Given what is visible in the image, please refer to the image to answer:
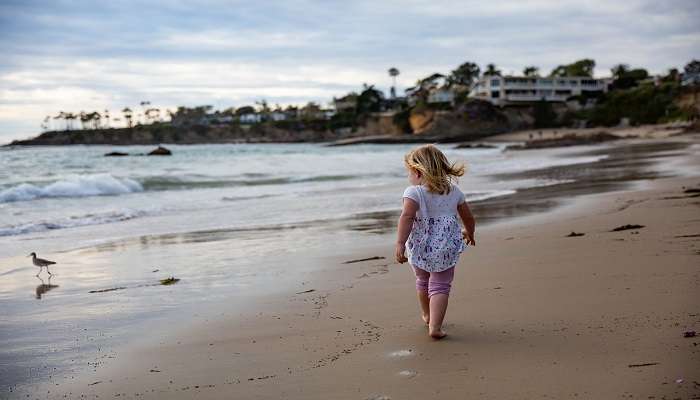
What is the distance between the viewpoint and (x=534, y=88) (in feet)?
360

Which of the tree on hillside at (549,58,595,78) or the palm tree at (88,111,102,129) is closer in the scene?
the tree on hillside at (549,58,595,78)

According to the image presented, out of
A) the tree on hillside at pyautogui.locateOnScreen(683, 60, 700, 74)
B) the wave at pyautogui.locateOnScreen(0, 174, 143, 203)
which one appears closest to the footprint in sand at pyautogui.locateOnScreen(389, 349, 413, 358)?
the wave at pyautogui.locateOnScreen(0, 174, 143, 203)

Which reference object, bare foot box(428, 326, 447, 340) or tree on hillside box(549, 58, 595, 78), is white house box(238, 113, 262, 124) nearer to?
tree on hillside box(549, 58, 595, 78)

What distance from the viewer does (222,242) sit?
8.91 meters

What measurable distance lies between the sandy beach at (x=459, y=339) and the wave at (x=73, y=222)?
7046 mm

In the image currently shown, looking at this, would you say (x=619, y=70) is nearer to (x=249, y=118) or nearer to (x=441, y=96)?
(x=441, y=96)

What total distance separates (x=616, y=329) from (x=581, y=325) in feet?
0.71

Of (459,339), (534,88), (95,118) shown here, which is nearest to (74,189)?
(459,339)

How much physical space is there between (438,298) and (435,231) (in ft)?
1.41

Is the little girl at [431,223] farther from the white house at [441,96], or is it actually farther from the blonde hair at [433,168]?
the white house at [441,96]

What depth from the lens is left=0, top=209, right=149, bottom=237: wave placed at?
11.0 metres

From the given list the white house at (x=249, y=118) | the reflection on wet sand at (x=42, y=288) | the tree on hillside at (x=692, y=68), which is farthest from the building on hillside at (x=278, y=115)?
the reflection on wet sand at (x=42, y=288)

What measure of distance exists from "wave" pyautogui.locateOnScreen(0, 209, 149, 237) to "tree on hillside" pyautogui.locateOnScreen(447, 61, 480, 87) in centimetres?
13322

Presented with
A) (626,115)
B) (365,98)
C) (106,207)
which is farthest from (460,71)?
(106,207)
